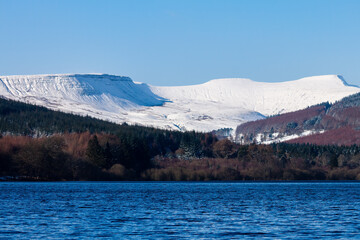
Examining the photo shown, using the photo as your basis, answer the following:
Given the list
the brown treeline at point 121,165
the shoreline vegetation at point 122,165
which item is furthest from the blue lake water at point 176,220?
the brown treeline at point 121,165

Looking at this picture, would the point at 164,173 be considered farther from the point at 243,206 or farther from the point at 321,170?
the point at 243,206

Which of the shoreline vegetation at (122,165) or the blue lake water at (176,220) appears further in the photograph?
the shoreline vegetation at (122,165)

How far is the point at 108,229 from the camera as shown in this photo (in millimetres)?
47844

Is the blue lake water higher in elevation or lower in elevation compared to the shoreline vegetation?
lower

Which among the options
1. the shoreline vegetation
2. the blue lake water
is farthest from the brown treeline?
the blue lake water

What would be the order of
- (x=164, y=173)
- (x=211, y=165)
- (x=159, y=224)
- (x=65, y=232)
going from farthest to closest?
(x=211, y=165)
(x=164, y=173)
(x=159, y=224)
(x=65, y=232)

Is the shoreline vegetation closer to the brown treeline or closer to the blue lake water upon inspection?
the brown treeline

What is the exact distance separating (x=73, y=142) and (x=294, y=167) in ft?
203

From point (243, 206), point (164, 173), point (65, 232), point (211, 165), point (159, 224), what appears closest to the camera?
point (65, 232)

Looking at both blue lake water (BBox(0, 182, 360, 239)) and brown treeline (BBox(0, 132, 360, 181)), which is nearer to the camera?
blue lake water (BBox(0, 182, 360, 239))

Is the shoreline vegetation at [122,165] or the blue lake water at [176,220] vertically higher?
the shoreline vegetation at [122,165]

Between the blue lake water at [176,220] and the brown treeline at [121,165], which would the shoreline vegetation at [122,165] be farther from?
the blue lake water at [176,220]

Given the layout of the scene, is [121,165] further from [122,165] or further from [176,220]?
[176,220]

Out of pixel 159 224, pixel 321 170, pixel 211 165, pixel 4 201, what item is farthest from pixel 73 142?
pixel 159 224
